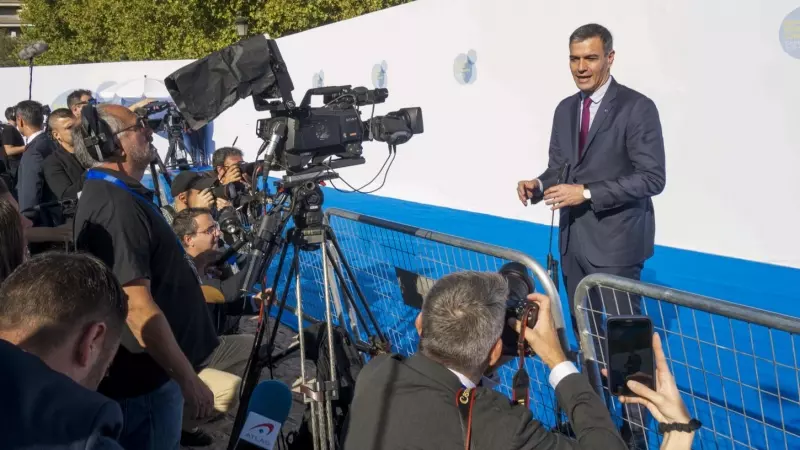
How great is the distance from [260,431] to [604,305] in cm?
139

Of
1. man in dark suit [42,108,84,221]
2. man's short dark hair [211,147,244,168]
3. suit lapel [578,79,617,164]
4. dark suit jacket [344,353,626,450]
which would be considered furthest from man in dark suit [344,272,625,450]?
man's short dark hair [211,147,244,168]

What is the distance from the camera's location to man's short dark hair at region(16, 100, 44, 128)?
575 cm

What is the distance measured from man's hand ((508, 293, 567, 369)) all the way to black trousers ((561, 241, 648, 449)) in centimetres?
50

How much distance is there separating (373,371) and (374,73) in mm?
9749

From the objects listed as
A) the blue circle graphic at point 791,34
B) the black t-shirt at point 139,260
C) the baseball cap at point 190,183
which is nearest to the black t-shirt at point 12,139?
the baseball cap at point 190,183

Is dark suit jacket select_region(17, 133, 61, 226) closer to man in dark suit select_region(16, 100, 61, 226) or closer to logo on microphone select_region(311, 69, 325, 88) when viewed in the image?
man in dark suit select_region(16, 100, 61, 226)

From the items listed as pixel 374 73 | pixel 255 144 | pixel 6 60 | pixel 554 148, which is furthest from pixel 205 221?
pixel 6 60

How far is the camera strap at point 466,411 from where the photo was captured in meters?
1.60

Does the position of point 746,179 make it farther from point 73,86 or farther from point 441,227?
point 73,86

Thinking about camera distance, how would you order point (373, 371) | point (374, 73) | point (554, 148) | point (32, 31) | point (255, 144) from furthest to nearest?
point (32, 31)
point (255, 144)
point (374, 73)
point (554, 148)
point (373, 371)

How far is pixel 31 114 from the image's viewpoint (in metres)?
5.78

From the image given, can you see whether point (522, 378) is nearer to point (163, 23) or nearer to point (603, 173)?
point (603, 173)

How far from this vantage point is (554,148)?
3.48 metres

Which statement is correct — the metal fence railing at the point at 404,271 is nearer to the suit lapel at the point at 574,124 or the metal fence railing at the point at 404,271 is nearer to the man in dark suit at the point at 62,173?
the suit lapel at the point at 574,124
